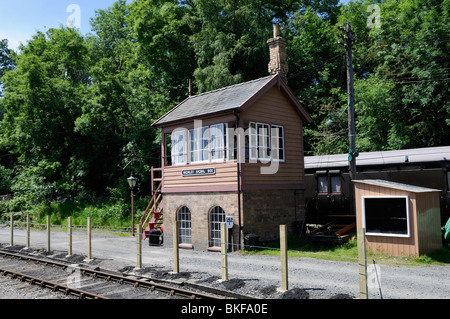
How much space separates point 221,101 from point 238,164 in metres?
3.19

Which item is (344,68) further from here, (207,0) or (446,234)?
(446,234)

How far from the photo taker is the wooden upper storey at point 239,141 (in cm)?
1503

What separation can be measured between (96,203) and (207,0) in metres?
17.4

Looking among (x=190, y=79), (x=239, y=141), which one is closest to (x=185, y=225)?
(x=239, y=141)

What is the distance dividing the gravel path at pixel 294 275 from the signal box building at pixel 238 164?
169 cm

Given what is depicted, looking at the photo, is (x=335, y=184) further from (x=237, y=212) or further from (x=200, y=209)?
(x=200, y=209)

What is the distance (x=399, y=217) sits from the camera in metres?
12.3

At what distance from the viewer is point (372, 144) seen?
2466 centimetres

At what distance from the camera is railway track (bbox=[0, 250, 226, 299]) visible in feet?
29.8

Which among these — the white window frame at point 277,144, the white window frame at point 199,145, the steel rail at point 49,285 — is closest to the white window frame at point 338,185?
the white window frame at point 277,144

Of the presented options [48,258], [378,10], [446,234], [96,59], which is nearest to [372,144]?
[378,10]

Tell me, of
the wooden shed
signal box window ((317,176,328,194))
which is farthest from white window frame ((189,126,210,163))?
the wooden shed

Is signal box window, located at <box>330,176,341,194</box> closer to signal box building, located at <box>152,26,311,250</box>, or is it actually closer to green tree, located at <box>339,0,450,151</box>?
signal box building, located at <box>152,26,311,250</box>

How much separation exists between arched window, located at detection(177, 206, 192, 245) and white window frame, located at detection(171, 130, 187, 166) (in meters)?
2.09
